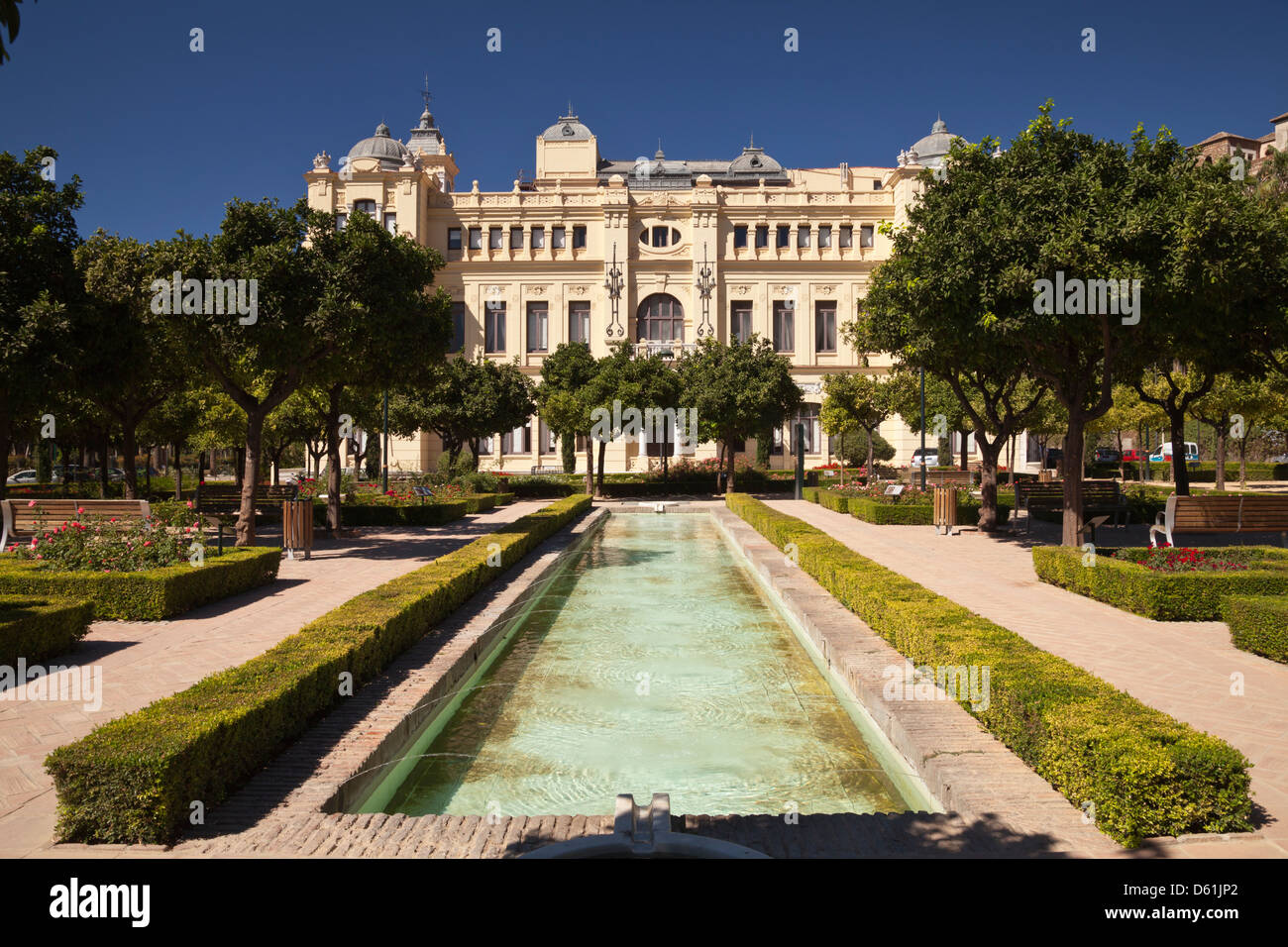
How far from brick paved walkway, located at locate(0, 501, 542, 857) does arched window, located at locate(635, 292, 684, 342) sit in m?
35.5

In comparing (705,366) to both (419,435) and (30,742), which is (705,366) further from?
(30,742)

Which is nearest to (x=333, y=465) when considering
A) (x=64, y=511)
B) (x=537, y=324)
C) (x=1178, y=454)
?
(x=64, y=511)

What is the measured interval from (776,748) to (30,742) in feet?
15.6

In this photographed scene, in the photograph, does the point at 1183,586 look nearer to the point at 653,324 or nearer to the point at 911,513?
the point at 911,513

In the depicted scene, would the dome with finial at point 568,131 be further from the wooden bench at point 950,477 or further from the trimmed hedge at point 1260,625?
the trimmed hedge at point 1260,625

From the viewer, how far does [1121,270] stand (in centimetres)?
1107

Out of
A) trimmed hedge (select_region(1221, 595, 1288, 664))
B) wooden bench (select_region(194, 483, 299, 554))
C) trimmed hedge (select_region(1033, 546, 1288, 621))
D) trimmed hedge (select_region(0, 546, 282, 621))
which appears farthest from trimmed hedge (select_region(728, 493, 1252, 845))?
wooden bench (select_region(194, 483, 299, 554))

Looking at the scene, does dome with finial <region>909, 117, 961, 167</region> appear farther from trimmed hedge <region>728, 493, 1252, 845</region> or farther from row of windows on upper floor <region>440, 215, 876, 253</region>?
trimmed hedge <region>728, 493, 1252, 845</region>

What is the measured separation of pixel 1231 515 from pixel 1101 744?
418 inches

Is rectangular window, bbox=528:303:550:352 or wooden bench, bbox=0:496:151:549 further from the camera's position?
rectangular window, bbox=528:303:550:352

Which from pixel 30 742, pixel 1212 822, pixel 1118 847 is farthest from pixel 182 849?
pixel 1212 822

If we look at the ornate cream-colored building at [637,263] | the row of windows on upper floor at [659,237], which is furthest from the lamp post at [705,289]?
the row of windows on upper floor at [659,237]

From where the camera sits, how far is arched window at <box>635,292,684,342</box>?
159 feet

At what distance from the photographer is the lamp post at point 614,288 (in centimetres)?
4709
